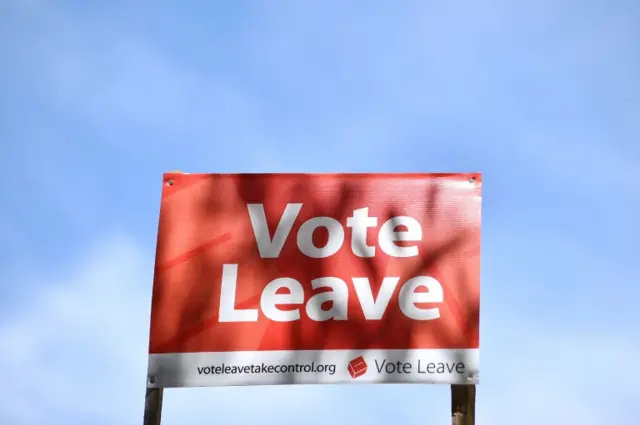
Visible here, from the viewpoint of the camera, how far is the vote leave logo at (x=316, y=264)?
5.96 m

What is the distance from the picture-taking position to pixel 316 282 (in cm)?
611

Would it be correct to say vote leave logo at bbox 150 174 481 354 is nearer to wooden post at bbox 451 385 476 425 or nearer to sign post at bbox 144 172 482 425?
sign post at bbox 144 172 482 425

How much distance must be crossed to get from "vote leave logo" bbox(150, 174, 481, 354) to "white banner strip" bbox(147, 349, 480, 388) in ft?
0.16

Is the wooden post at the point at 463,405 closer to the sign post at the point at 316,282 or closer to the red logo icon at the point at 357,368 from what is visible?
the sign post at the point at 316,282

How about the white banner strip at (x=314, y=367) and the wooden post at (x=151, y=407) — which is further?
the wooden post at (x=151, y=407)

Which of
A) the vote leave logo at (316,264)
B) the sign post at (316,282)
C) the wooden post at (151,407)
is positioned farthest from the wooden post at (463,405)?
the wooden post at (151,407)

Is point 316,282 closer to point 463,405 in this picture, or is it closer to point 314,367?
point 314,367

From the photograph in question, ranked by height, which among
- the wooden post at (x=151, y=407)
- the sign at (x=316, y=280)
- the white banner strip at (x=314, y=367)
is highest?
the sign at (x=316, y=280)

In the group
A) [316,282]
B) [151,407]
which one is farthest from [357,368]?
[151,407]

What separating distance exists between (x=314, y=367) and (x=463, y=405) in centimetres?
107

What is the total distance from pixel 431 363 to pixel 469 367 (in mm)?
264

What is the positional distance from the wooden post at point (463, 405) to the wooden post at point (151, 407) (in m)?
2.09

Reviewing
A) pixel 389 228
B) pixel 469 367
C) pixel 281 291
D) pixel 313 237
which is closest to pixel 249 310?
pixel 281 291

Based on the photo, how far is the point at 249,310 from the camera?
6.06 meters
